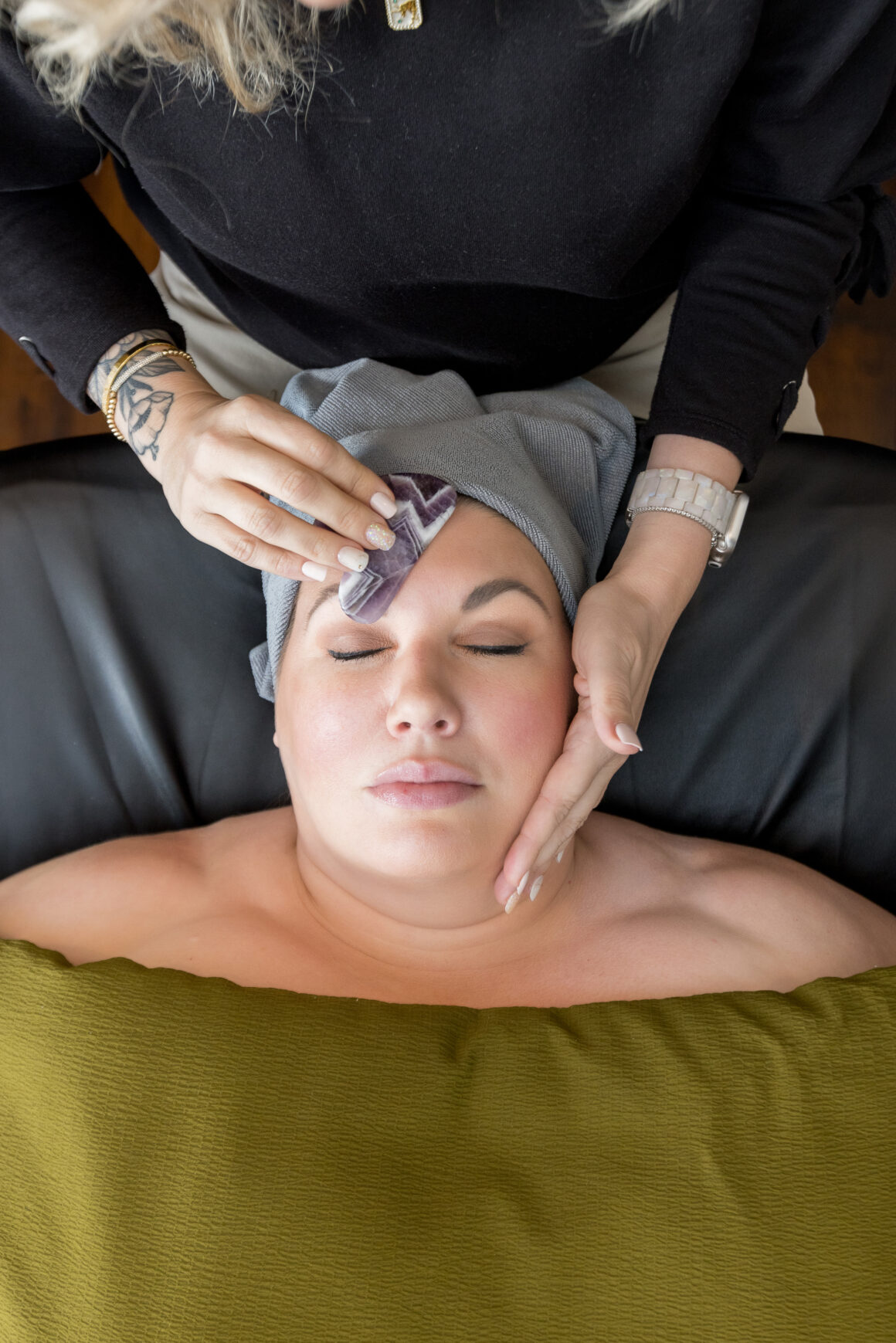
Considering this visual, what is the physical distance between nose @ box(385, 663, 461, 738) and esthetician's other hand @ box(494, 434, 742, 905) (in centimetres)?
14

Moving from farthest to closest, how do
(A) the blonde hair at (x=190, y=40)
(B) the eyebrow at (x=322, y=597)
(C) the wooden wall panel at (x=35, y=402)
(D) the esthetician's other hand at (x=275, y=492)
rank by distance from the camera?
1. (C) the wooden wall panel at (x=35, y=402)
2. (B) the eyebrow at (x=322, y=597)
3. (D) the esthetician's other hand at (x=275, y=492)
4. (A) the blonde hair at (x=190, y=40)

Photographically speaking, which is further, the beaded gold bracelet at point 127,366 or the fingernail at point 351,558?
the beaded gold bracelet at point 127,366

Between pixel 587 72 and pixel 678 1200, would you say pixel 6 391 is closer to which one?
pixel 587 72

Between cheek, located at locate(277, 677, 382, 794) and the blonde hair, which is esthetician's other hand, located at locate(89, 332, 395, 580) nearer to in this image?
cheek, located at locate(277, 677, 382, 794)

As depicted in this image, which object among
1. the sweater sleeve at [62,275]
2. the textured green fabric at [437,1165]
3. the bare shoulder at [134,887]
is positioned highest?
the sweater sleeve at [62,275]

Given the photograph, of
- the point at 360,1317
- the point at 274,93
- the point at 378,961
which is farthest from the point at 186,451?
the point at 360,1317

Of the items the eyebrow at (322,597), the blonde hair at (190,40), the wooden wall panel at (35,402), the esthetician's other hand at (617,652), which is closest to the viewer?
the blonde hair at (190,40)

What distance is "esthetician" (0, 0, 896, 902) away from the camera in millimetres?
1060

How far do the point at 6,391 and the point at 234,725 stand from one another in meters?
1.40

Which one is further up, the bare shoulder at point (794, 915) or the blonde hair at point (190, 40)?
the blonde hair at point (190, 40)

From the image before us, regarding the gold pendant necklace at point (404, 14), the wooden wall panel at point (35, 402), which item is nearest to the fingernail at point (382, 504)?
the gold pendant necklace at point (404, 14)

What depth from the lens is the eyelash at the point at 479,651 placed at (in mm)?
1229

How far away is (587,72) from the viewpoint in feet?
3.50

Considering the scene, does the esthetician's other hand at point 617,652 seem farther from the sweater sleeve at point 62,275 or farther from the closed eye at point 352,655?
the sweater sleeve at point 62,275
